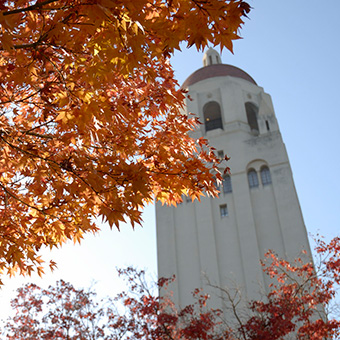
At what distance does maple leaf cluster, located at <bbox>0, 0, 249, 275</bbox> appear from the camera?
2650 millimetres

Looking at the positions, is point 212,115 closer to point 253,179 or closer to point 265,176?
point 253,179

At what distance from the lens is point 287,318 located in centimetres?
1014

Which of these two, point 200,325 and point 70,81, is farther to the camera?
point 200,325

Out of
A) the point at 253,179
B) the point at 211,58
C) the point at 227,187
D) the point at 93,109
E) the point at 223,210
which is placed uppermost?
the point at 211,58

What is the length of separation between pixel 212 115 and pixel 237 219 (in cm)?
1068

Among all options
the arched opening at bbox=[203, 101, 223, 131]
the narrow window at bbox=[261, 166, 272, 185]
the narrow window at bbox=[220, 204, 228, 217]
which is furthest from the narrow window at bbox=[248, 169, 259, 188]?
the arched opening at bbox=[203, 101, 223, 131]

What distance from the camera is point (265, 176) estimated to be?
2708cm

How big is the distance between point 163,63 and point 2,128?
6.44 feet

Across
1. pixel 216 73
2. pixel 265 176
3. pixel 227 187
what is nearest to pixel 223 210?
pixel 227 187

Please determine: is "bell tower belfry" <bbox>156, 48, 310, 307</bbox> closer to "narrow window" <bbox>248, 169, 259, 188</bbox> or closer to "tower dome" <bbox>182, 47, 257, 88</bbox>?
"narrow window" <bbox>248, 169, 259, 188</bbox>

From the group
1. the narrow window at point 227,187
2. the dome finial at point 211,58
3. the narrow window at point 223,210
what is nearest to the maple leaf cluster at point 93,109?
the narrow window at point 223,210

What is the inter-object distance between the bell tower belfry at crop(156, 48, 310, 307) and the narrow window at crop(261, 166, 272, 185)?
69mm

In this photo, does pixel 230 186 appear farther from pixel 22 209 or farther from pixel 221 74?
pixel 22 209

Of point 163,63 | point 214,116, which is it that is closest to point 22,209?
point 163,63
